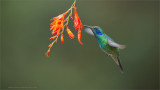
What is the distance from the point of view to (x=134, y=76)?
554cm

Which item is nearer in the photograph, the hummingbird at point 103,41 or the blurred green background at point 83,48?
the hummingbird at point 103,41

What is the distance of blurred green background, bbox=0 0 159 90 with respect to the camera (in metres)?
5.42

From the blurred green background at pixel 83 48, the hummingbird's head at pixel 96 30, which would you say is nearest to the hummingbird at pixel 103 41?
the hummingbird's head at pixel 96 30

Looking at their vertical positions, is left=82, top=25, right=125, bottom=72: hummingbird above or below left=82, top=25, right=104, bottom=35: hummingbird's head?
below

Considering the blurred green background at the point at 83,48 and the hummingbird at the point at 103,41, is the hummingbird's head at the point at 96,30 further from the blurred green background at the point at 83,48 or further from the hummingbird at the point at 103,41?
the blurred green background at the point at 83,48

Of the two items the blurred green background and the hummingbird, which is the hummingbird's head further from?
the blurred green background

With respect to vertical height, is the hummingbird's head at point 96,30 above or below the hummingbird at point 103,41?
above

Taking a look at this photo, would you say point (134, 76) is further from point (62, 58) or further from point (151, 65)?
point (62, 58)

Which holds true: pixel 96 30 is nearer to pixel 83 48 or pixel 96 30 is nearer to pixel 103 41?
pixel 103 41

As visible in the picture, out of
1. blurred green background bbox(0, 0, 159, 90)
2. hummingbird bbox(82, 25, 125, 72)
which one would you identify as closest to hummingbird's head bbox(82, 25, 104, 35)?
hummingbird bbox(82, 25, 125, 72)

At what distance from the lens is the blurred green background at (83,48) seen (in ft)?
17.8

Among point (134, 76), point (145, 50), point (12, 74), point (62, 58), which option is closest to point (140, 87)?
point (134, 76)

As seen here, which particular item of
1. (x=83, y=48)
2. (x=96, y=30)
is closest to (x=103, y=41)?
(x=96, y=30)

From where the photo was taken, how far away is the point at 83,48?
220 inches
